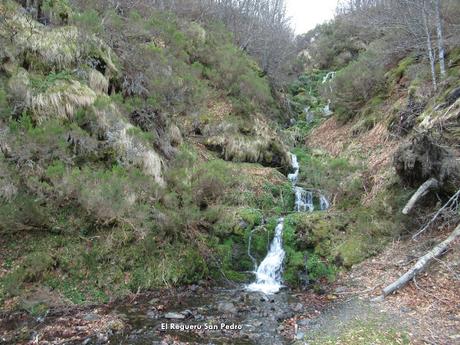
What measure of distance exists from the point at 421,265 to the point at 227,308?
12.2 feet

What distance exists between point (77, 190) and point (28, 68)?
151 inches

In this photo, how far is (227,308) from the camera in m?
7.03

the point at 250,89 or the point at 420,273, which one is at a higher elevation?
the point at 250,89

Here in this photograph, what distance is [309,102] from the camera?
75.7 feet

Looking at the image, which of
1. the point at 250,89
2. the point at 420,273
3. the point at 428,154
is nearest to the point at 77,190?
the point at 420,273

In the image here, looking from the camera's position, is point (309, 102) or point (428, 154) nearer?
point (428, 154)

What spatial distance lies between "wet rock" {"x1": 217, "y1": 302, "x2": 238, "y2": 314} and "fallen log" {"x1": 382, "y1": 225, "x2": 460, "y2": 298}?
9.20 feet

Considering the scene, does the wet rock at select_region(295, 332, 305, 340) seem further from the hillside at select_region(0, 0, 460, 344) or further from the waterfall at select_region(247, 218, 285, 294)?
the waterfall at select_region(247, 218, 285, 294)

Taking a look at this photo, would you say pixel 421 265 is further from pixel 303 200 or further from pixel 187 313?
pixel 303 200

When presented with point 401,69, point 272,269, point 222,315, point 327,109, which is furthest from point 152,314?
point 327,109

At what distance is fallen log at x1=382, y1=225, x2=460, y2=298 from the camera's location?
6469 mm

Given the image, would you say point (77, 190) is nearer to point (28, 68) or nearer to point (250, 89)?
→ point (28, 68)

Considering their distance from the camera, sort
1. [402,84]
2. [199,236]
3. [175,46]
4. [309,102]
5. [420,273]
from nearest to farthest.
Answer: [420,273] → [199,236] → [175,46] → [402,84] → [309,102]

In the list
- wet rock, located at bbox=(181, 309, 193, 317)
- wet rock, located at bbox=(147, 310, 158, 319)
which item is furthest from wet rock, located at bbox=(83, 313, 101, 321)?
wet rock, located at bbox=(181, 309, 193, 317)
